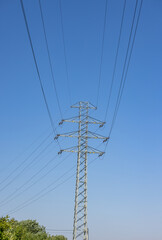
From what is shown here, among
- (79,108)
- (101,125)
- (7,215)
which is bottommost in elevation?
(7,215)

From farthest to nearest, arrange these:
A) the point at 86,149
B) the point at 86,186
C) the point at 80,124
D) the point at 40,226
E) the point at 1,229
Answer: the point at 40,226 < the point at 80,124 < the point at 86,149 < the point at 86,186 < the point at 1,229

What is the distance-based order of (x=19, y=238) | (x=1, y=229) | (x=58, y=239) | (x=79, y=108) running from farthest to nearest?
(x=58, y=239), (x=19, y=238), (x=79, y=108), (x=1, y=229)

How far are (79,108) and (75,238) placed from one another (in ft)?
51.4

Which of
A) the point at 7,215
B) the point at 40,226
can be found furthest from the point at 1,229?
the point at 40,226

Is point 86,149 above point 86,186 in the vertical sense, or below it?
above

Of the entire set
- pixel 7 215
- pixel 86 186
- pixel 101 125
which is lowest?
pixel 7 215

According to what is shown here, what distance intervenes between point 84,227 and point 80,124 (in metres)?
12.0

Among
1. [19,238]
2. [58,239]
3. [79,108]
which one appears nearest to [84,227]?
[79,108]

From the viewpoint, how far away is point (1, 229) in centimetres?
2014

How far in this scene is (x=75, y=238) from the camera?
20.6 metres

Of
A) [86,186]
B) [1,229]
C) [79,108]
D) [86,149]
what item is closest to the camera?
[1,229]

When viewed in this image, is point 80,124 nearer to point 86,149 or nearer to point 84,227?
point 86,149

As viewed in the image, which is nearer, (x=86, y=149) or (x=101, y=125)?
(x=86, y=149)

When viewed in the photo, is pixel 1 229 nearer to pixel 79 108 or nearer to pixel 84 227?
pixel 84 227
